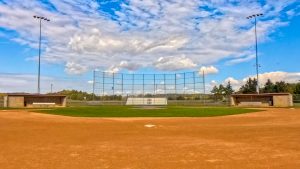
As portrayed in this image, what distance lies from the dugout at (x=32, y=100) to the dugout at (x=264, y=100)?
2888 cm

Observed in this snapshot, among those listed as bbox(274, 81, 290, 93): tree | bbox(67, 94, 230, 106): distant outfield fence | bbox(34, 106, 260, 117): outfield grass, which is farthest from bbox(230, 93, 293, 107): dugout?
bbox(274, 81, 290, 93): tree

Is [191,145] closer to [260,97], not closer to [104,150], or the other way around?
[104,150]

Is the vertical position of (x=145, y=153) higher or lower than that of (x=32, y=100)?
lower

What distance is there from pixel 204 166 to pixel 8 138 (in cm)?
945

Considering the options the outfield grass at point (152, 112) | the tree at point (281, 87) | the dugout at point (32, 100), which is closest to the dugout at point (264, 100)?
the outfield grass at point (152, 112)

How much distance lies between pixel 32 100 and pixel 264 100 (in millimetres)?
37096

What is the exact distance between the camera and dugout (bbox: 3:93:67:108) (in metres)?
56.6

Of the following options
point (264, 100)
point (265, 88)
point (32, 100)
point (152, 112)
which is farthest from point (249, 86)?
point (152, 112)

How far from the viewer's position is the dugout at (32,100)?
186 ft

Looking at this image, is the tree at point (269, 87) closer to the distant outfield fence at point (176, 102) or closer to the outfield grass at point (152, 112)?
the distant outfield fence at point (176, 102)

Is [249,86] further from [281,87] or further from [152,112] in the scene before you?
[152,112]

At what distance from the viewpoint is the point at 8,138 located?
14977 millimetres

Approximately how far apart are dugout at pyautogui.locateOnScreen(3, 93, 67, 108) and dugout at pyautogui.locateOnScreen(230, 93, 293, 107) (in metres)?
28.9

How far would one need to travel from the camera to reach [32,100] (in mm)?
58000
